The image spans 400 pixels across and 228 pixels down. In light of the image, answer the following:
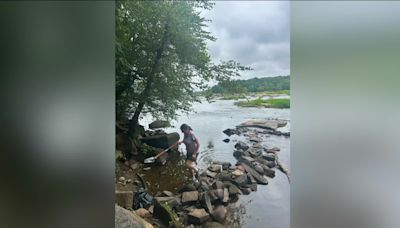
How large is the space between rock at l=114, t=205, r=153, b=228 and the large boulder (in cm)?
31

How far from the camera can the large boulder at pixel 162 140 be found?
1.38 metres

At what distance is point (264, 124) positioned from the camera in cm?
134

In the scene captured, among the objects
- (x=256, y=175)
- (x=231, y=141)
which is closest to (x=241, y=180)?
(x=256, y=175)

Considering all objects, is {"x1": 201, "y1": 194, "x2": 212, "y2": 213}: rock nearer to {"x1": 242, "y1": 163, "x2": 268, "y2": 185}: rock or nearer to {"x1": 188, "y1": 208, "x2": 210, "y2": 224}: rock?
{"x1": 188, "y1": 208, "x2": 210, "y2": 224}: rock

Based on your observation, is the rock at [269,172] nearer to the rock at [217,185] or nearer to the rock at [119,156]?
the rock at [217,185]

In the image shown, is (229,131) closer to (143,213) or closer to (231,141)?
(231,141)

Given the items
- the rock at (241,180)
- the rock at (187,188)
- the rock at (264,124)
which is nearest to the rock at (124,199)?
the rock at (187,188)

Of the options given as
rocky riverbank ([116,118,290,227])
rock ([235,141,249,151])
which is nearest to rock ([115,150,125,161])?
rocky riverbank ([116,118,290,227])

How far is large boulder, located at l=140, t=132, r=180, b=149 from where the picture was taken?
1.38m

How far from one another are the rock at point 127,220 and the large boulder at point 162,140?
312 mm
